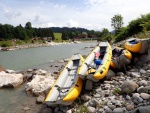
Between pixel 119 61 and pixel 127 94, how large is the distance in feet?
10.2

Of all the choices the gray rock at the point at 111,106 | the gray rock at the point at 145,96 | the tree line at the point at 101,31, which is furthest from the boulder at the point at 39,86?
the tree line at the point at 101,31

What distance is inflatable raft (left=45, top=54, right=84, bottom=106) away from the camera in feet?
26.9

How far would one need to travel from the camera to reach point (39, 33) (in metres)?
94.6

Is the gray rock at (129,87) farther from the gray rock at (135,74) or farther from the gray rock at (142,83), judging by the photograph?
the gray rock at (135,74)

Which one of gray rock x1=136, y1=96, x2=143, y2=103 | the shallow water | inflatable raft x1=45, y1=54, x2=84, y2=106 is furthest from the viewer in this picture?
the shallow water

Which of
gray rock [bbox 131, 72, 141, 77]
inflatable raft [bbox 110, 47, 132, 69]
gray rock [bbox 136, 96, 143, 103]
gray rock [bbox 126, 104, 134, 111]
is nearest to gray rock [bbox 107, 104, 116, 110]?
gray rock [bbox 126, 104, 134, 111]

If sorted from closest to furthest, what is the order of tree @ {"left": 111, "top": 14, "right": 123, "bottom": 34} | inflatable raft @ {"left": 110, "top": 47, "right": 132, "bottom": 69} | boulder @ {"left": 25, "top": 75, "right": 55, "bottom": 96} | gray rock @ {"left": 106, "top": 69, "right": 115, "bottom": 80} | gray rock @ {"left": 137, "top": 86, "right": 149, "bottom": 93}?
gray rock @ {"left": 137, "top": 86, "right": 149, "bottom": 93}, gray rock @ {"left": 106, "top": 69, "right": 115, "bottom": 80}, inflatable raft @ {"left": 110, "top": 47, "right": 132, "bottom": 69}, boulder @ {"left": 25, "top": 75, "right": 55, "bottom": 96}, tree @ {"left": 111, "top": 14, "right": 123, "bottom": 34}

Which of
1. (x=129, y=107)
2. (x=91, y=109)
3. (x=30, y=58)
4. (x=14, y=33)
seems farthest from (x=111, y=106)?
(x=14, y=33)

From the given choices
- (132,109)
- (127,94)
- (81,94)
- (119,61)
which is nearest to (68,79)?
(81,94)

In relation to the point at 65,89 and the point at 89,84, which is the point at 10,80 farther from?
the point at 89,84

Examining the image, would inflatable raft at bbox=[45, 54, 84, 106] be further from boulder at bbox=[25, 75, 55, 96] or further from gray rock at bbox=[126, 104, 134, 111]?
gray rock at bbox=[126, 104, 134, 111]

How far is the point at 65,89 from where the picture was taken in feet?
31.9

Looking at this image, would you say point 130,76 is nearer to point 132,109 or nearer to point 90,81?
point 90,81

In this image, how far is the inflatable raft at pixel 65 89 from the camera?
8.20 metres
